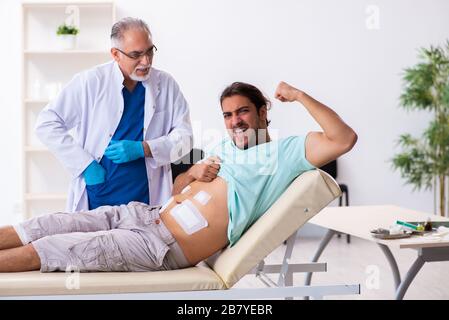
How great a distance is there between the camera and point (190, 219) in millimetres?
2371

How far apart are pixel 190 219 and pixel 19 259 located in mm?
542

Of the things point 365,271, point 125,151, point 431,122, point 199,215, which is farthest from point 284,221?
point 431,122

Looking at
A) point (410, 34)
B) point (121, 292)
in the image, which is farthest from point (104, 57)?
point (121, 292)

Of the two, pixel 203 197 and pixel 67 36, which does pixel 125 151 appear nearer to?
pixel 203 197

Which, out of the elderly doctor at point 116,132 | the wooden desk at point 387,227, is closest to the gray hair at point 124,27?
the elderly doctor at point 116,132

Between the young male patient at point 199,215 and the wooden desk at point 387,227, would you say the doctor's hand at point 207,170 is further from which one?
the wooden desk at point 387,227

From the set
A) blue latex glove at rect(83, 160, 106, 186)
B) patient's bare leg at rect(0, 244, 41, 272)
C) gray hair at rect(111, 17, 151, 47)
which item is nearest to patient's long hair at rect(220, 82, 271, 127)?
gray hair at rect(111, 17, 151, 47)

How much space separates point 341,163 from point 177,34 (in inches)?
67.9

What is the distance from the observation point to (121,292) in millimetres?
2168

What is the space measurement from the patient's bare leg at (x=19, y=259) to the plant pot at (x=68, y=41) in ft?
11.8

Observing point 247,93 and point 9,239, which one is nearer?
point 9,239

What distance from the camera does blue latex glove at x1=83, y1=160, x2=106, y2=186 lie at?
9.37 feet

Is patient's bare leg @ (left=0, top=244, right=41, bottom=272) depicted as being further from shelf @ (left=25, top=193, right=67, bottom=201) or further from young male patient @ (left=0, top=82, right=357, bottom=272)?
shelf @ (left=25, top=193, right=67, bottom=201)
